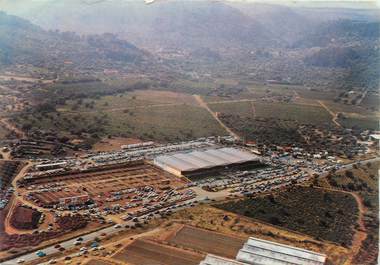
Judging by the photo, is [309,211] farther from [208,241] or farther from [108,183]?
[108,183]

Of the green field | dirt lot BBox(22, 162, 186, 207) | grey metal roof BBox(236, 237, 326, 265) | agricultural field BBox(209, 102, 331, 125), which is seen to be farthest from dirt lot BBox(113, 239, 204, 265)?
agricultural field BBox(209, 102, 331, 125)

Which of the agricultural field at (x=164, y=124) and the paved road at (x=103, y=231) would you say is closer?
the paved road at (x=103, y=231)

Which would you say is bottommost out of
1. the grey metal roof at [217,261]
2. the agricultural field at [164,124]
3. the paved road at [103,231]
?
the paved road at [103,231]

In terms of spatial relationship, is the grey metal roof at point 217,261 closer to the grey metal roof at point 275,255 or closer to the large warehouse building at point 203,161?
the grey metal roof at point 275,255

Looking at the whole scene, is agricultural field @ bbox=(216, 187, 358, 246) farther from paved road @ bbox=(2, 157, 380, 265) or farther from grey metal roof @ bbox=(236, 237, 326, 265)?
grey metal roof @ bbox=(236, 237, 326, 265)

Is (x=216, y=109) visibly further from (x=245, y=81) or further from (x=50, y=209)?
(x=50, y=209)

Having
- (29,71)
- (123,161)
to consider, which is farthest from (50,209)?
(29,71)

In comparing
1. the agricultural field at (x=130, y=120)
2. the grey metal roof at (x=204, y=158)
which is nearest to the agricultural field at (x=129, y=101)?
the agricultural field at (x=130, y=120)
